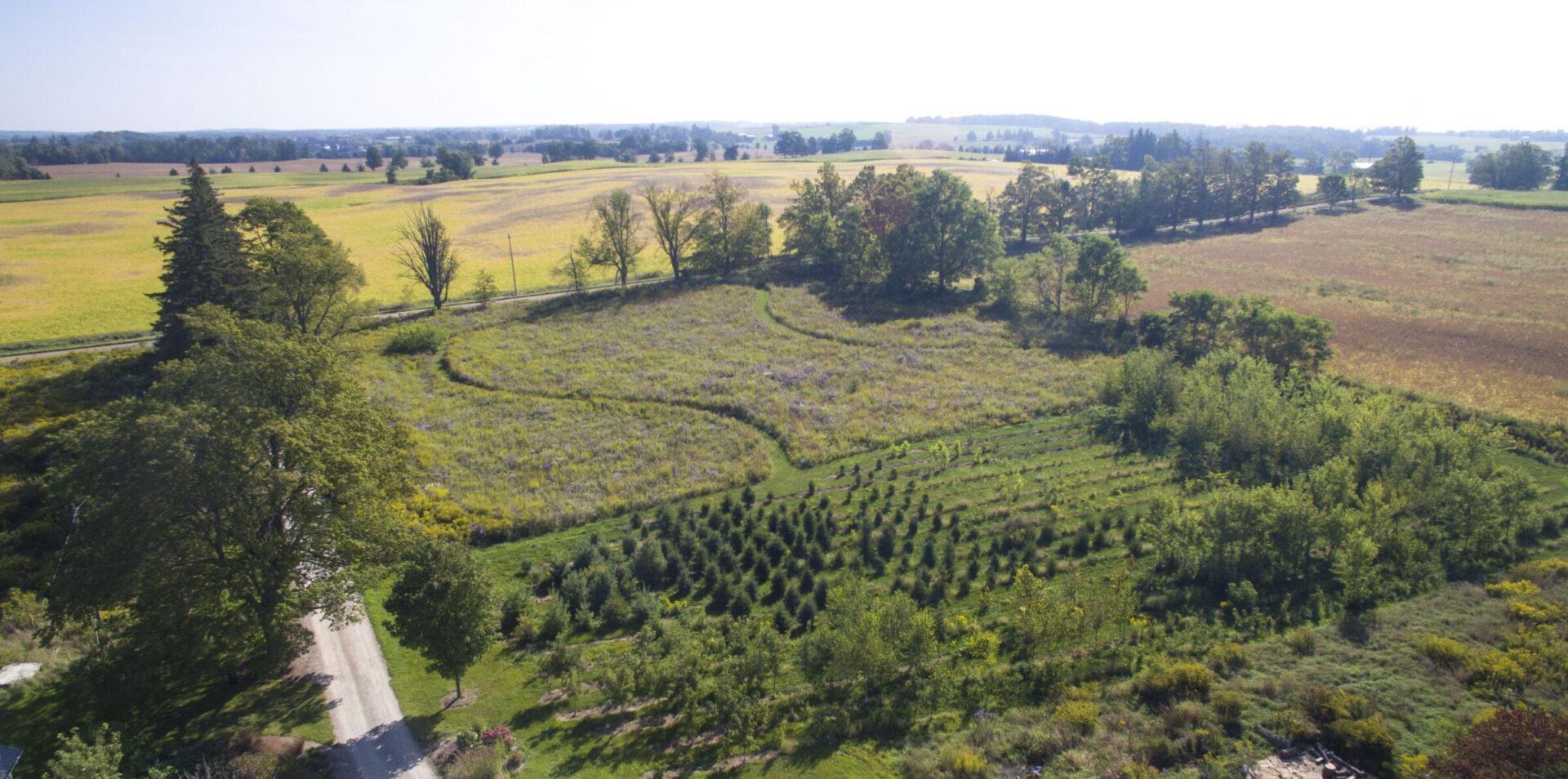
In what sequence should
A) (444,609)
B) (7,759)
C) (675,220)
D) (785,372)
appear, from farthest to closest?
(675,220)
(785,372)
(444,609)
(7,759)

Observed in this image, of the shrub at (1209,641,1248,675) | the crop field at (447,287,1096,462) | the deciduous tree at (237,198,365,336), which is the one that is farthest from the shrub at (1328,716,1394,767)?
the deciduous tree at (237,198,365,336)

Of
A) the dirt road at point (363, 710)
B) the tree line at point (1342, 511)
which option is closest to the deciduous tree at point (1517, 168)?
the tree line at point (1342, 511)

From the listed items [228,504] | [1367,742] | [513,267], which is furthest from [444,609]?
[513,267]

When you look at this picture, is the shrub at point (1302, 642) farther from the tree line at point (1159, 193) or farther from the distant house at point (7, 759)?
the tree line at point (1159, 193)

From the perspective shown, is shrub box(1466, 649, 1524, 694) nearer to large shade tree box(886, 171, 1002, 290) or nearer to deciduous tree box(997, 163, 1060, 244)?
large shade tree box(886, 171, 1002, 290)

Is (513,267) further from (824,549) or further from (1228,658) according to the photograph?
(1228,658)

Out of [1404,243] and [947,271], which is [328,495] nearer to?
[947,271]

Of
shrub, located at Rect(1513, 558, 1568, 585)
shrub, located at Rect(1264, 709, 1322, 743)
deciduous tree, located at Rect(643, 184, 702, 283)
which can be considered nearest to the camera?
shrub, located at Rect(1264, 709, 1322, 743)
